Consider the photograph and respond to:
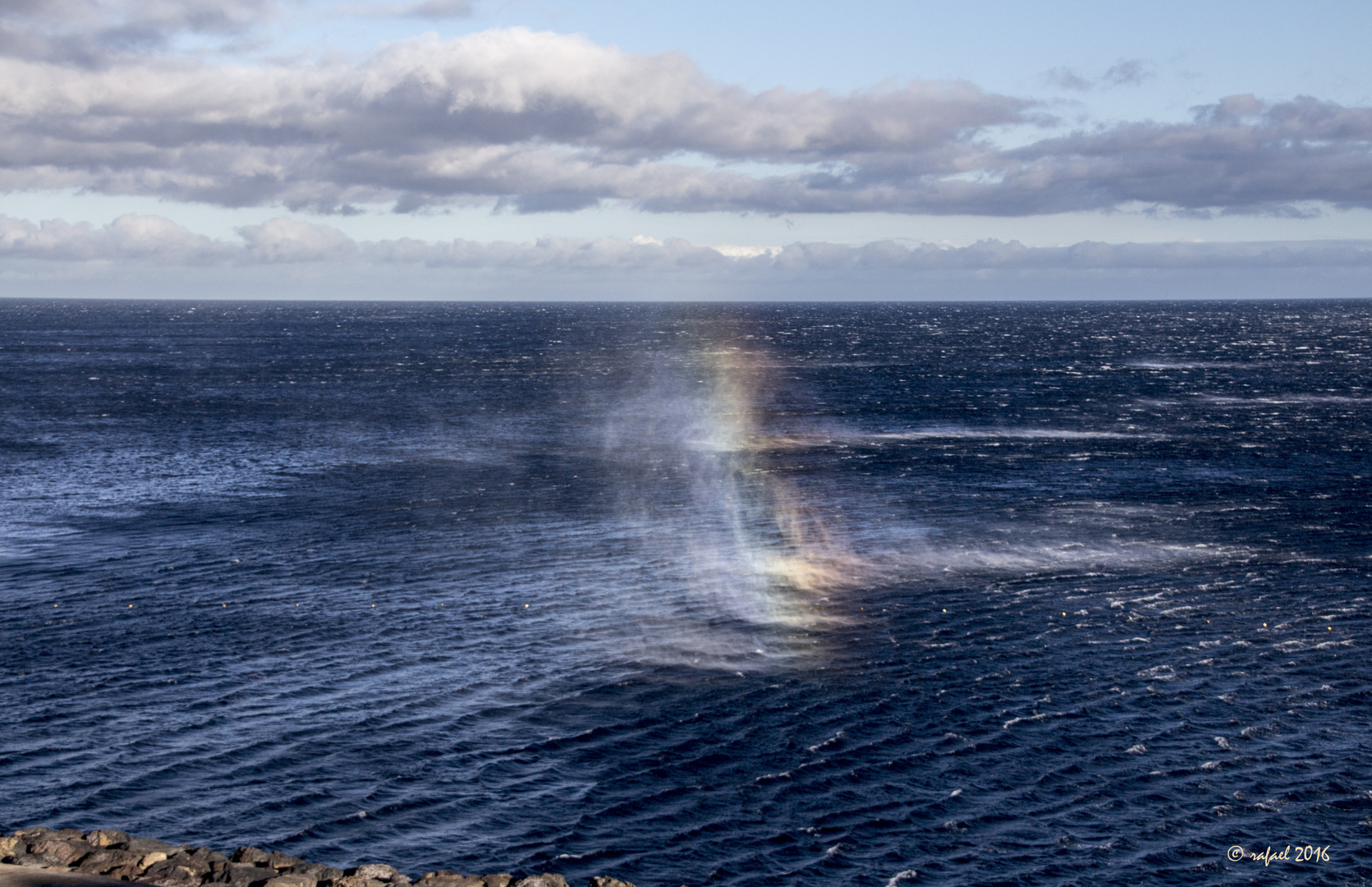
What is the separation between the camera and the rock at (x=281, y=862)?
26.4 metres

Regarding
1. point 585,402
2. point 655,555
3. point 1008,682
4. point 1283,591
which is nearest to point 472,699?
point 1008,682

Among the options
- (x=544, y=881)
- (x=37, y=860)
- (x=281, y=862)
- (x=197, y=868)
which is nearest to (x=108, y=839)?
(x=37, y=860)

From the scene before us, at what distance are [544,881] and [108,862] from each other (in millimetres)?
9831

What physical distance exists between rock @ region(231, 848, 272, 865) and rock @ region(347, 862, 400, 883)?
7.26ft

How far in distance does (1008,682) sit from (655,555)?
26.0 m

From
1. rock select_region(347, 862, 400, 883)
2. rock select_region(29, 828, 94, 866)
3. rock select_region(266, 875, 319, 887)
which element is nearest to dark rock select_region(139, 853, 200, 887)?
rock select_region(29, 828, 94, 866)

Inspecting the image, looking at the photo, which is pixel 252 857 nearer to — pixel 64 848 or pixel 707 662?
pixel 64 848

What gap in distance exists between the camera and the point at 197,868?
25.8 m

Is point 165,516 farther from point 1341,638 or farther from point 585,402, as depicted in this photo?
point 585,402

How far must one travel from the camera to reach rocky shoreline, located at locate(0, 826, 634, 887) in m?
25.3

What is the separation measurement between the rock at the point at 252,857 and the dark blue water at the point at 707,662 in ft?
12.6

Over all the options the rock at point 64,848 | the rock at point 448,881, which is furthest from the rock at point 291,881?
the rock at point 64,848

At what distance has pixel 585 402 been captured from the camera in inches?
5901

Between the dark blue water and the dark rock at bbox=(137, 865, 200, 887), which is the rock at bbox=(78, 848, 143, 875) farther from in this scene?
the dark blue water
